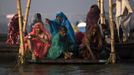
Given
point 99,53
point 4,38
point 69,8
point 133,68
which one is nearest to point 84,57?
point 99,53

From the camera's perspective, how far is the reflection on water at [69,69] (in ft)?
46.4

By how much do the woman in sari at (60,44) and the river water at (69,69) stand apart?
1.31 ft

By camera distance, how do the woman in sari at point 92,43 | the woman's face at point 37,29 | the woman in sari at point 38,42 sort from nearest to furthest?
the woman in sari at point 92,43, the woman in sari at point 38,42, the woman's face at point 37,29

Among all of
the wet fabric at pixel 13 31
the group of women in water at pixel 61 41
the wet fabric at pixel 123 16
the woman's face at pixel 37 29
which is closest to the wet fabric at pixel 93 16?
the group of women in water at pixel 61 41

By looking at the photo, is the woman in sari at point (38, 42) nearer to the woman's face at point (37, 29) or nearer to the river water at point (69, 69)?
the woman's face at point (37, 29)

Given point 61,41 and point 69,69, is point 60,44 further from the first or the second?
point 69,69

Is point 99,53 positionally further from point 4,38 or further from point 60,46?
point 4,38

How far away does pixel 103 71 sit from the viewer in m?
14.3

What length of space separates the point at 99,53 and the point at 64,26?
114 cm

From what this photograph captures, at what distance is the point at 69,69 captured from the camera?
1490 centimetres

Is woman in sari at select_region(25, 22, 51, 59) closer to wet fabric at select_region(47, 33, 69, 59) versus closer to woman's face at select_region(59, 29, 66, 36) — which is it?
wet fabric at select_region(47, 33, 69, 59)

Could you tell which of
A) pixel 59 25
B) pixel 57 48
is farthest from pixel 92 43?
pixel 59 25

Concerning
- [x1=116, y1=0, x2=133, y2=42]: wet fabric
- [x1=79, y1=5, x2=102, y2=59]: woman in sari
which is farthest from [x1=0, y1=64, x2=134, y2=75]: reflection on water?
[x1=116, y1=0, x2=133, y2=42]: wet fabric

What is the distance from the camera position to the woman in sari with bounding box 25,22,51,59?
1625 centimetres
